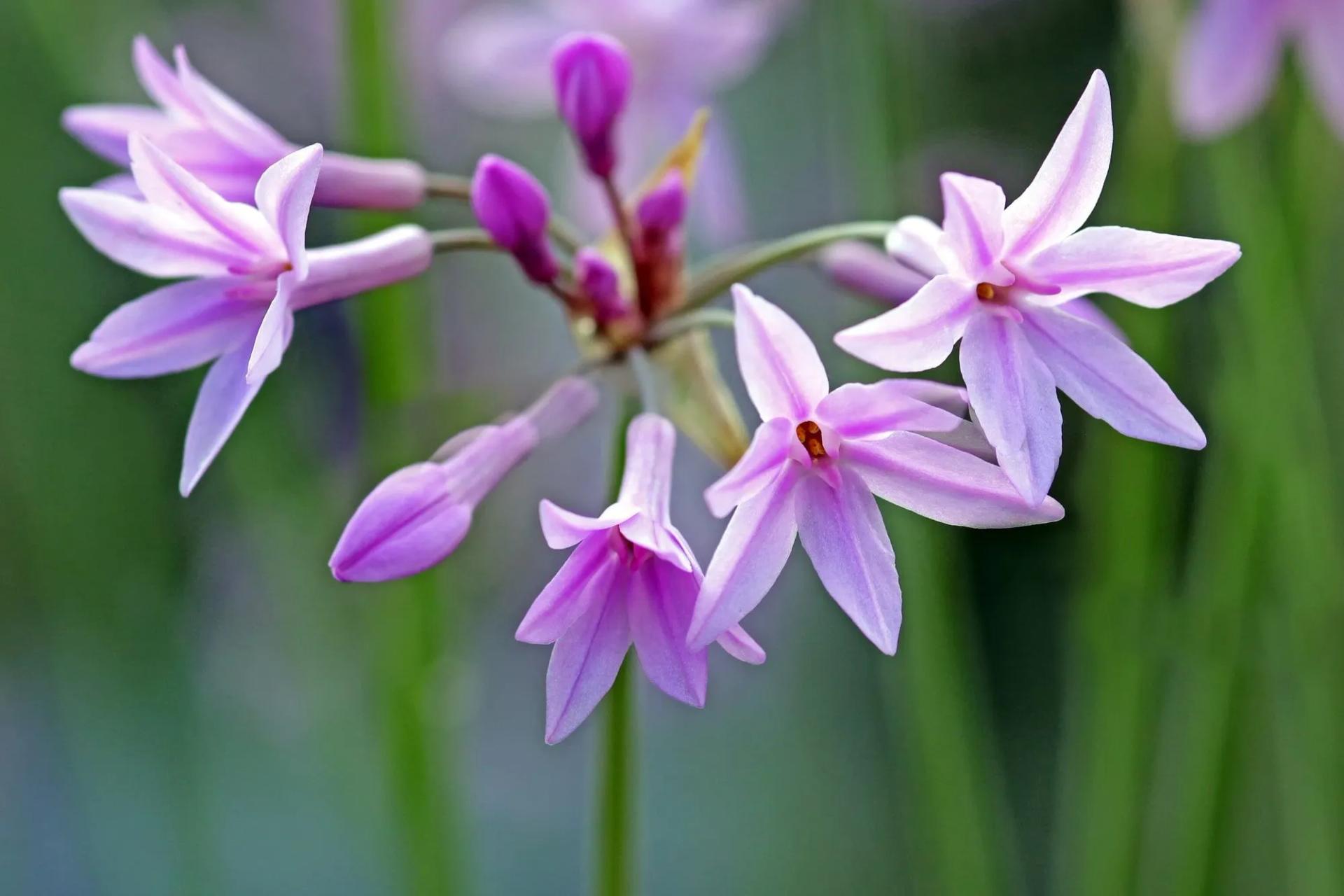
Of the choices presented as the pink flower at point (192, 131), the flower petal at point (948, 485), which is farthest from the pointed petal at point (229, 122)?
the flower petal at point (948, 485)

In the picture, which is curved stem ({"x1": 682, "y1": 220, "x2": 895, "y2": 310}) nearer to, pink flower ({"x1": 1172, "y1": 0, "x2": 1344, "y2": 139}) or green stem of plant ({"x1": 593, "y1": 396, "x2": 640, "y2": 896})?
green stem of plant ({"x1": 593, "y1": 396, "x2": 640, "y2": 896})

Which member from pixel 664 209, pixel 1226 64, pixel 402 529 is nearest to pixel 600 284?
pixel 664 209

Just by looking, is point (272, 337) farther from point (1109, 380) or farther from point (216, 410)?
point (1109, 380)

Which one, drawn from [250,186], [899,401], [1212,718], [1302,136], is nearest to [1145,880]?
[1212,718]

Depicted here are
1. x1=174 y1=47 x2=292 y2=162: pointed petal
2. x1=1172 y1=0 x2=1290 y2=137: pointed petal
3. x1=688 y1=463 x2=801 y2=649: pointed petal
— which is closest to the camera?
x1=688 y1=463 x2=801 y2=649: pointed petal

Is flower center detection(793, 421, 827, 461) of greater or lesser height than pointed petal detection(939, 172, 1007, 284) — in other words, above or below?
below

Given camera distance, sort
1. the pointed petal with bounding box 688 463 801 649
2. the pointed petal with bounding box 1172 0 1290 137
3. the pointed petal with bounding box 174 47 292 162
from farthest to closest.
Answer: the pointed petal with bounding box 1172 0 1290 137 → the pointed petal with bounding box 174 47 292 162 → the pointed petal with bounding box 688 463 801 649

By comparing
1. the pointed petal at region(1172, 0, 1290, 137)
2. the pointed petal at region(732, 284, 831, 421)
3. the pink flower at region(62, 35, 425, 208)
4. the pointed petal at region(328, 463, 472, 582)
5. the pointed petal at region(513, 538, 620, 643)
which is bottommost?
the pointed petal at region(513, 538, 620, 643)

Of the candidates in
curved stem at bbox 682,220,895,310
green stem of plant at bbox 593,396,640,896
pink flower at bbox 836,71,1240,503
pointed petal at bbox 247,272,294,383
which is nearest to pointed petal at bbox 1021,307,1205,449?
pink flower at bbox 836,71,1240,503
